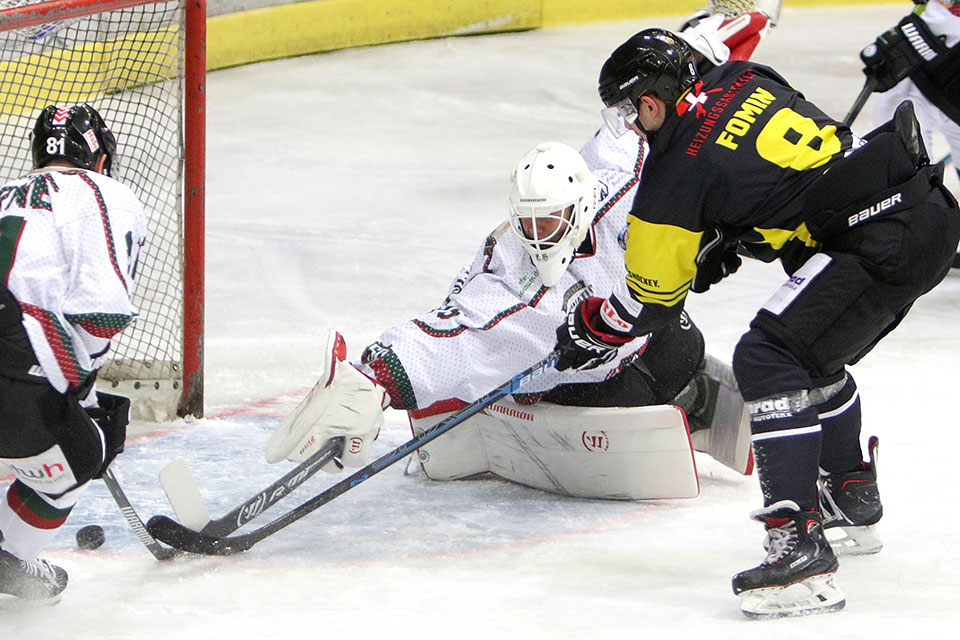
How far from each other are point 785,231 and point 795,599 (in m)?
0.69

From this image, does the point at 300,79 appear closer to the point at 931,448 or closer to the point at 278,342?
Result: the point at 278,342

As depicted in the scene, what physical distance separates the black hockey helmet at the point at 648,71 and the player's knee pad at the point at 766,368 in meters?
0.48

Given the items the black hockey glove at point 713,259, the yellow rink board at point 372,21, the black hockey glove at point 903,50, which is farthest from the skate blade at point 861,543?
the yellow rink board at point 372,21

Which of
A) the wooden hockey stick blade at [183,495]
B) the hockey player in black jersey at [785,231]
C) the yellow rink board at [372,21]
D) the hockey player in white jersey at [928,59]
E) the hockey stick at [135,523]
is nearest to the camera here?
the hockey player in black jersey at [785,231]

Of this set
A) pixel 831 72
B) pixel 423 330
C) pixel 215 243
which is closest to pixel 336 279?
pixel 215 243

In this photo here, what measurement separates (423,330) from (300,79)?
507cm

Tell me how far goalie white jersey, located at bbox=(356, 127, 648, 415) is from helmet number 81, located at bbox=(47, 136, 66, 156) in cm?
84

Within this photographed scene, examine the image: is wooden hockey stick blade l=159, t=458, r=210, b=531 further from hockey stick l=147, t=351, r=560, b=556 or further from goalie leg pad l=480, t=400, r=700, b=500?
goalie leg pad l=480, t=400, r=700, b=500

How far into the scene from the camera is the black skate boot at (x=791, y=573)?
2.49m

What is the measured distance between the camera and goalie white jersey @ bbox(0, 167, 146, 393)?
8.03ft

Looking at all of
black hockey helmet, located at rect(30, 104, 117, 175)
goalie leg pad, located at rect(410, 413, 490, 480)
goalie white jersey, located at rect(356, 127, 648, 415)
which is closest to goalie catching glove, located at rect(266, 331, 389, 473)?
goalie white jersey, located at rect(356, 127, 648, 415)

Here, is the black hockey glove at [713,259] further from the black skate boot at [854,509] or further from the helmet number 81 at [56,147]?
the helmet number 81 at [56,147]

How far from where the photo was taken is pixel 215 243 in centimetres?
556

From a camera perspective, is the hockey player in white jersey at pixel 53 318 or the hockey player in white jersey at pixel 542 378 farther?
the hockey player in white jersey at pixel 542 378
